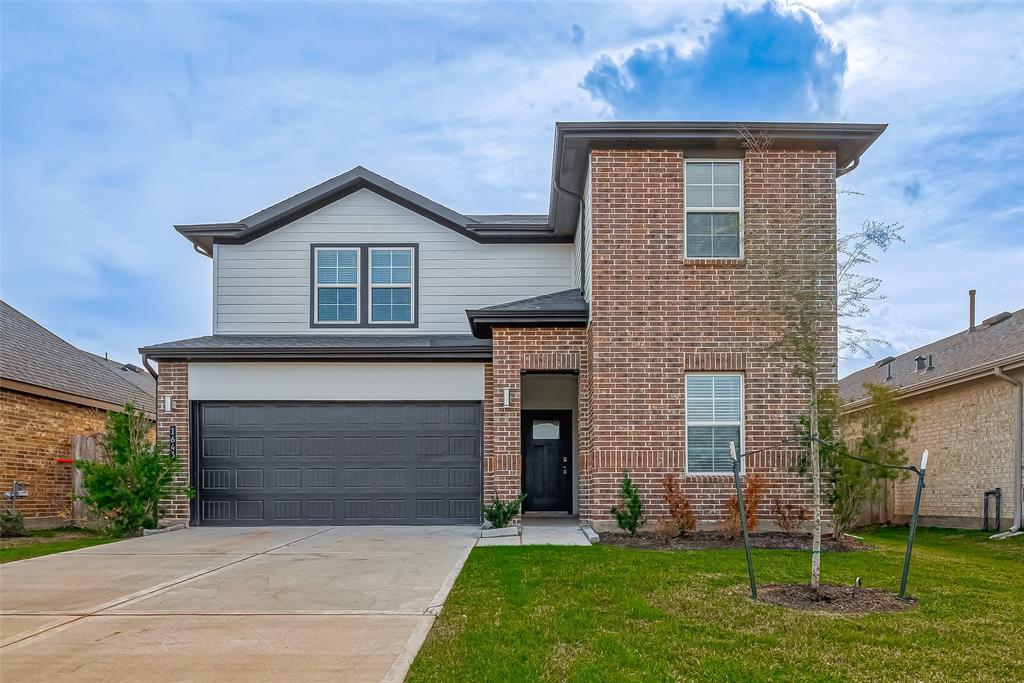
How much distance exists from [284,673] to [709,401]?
8.04m

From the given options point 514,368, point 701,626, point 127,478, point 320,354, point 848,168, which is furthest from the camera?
point 320,354

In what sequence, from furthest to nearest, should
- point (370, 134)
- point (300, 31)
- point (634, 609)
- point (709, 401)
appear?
point (370, 134) → point (300, 31) → point (709, 401) → point (634, 609)

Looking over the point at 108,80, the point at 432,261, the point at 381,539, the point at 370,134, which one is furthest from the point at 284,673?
the point at 370,134

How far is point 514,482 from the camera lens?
13.0m

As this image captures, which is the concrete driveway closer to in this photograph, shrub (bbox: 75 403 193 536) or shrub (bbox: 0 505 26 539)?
shrub (bbox: 75 403 193 536)

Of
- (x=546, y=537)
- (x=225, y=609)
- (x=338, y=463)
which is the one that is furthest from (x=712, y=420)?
(x=225, y=609)

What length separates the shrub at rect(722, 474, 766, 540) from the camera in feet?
36.3

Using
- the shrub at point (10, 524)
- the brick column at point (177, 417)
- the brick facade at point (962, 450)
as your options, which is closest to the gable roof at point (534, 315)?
the brick facade at point (962, 450)

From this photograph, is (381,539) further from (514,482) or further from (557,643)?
(557,643)

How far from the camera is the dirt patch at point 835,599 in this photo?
6.77 meters

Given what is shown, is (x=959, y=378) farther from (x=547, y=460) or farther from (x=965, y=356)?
(x=547, y=460)

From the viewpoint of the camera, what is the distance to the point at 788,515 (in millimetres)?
11555

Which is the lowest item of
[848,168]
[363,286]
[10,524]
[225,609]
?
[10,524]

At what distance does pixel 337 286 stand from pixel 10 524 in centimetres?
702
